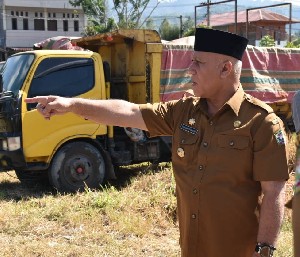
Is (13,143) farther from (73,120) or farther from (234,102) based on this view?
(234,102)

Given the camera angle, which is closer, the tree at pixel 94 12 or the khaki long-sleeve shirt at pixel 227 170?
the khaki long-sleeve shirt at pixel 227 170

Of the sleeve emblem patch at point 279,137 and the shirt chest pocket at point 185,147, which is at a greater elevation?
the sleeve emblem patch at point 279,137

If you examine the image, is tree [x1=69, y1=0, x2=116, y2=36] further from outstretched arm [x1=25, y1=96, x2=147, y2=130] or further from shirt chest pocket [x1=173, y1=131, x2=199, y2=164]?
shirt chest pocket [x1=173, y1=131, x2=199, y2=164]

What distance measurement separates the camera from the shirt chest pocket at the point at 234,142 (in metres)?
2.13

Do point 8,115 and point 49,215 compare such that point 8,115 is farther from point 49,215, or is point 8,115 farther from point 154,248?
point 154,248

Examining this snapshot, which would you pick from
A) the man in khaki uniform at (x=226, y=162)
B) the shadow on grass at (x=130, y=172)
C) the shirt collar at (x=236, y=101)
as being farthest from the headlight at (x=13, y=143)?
the shirt collar at (x=236, y=101)

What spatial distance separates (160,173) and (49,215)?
2202 millimetres

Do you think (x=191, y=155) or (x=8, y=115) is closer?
(x=191, y=155)

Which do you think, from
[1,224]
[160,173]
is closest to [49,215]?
[1,224]

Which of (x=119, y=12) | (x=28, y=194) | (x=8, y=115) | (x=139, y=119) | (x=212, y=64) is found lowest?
(x=28, y=194)

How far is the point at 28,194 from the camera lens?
655cm

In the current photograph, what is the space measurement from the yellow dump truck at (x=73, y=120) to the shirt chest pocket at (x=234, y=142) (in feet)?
14.3

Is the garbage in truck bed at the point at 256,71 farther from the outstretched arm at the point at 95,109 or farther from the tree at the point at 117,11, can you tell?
the tree at the point at 117,11

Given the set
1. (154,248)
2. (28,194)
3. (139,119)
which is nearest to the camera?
(139,119)
